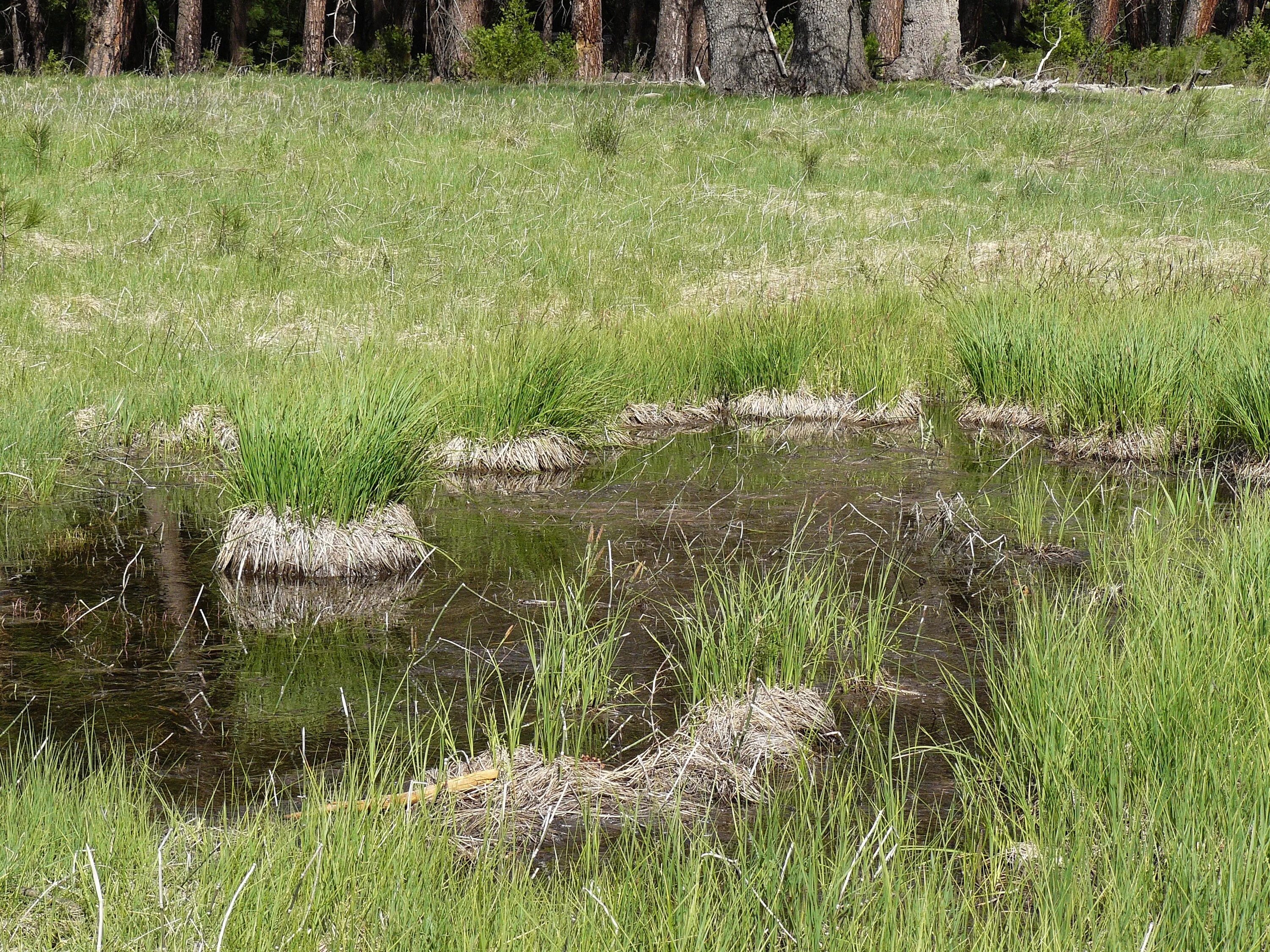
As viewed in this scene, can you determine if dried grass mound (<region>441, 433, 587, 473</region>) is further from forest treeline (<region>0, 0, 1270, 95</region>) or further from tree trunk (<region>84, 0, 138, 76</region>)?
tree trunk (<region>84, 0, 138, 76</region>)

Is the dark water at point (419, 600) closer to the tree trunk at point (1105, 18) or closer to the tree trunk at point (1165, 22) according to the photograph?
the tree trunk at point (1105, 18)

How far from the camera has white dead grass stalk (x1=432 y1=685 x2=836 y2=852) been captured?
123 inches

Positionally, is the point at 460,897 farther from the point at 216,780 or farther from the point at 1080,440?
the point at 1080,440

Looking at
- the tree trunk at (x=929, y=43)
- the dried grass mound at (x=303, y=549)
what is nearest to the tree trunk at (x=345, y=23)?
the tree trunk at (x=929, y=43)

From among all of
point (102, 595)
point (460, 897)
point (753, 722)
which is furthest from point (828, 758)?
point (102, 595)

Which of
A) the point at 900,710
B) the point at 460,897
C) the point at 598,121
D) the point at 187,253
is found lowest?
the point at 900,710

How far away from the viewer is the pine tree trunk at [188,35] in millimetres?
19500

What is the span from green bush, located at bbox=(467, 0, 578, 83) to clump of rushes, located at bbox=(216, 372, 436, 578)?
41.9ft

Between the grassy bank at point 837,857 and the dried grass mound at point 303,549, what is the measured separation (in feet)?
5.64

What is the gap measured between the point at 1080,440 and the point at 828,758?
407 cm

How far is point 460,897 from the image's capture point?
2340 millimetres

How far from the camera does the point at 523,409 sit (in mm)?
6789

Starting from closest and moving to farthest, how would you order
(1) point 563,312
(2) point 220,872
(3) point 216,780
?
(2) point 220,872, (3) point 216,780, (1) point 563,312

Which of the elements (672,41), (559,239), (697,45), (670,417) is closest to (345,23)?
(697,45)
